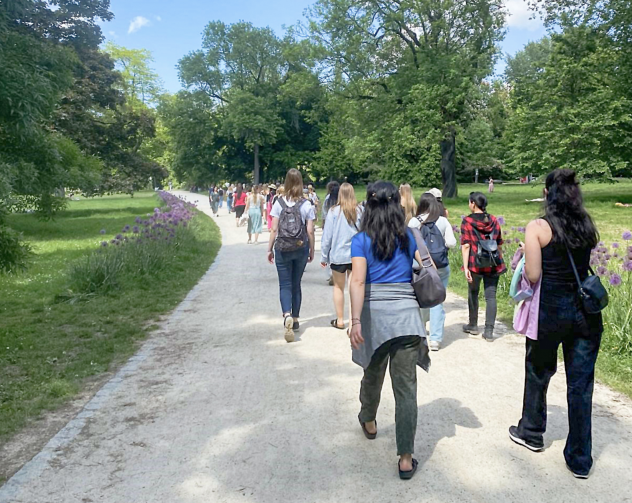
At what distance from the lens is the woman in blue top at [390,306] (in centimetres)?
346

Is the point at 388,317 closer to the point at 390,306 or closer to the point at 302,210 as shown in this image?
the point at 390,306

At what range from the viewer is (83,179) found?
21406mm

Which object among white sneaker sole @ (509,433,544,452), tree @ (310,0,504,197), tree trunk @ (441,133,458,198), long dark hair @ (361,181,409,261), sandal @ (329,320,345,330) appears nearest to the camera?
long dark hair @ (361,181,409,261)

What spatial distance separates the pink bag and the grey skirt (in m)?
0.64

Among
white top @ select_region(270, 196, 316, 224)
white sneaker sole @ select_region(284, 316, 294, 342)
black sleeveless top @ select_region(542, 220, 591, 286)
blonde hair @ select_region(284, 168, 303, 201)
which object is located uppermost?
blonde hair @ select_region(284, 168, 303, 201)

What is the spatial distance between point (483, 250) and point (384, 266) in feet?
10.2

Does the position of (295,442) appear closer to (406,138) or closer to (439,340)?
(439,340)

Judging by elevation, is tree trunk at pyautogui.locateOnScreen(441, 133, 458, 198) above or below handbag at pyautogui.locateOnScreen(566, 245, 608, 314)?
above

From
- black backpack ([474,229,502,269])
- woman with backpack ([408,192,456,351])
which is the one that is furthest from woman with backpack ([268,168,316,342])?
black backpack ([474,229,502,269])

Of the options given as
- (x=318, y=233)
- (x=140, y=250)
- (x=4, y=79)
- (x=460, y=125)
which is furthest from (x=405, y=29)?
(x=4, y=79)

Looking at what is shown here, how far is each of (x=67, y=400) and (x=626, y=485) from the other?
411cm

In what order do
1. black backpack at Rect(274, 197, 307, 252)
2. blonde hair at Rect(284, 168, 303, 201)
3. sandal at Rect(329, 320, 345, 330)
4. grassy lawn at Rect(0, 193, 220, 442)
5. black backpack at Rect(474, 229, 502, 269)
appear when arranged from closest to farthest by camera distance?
grassy lawn at Rect(0, 193, 220, 442) < black backpack at Rect(474, 229, 502, 269) < black backpack at Rect(274, 197, 307, 252) < blonde hair at Rect(284, 168, 303, 201) < sandal at Rect(329, 320, 345, 330)

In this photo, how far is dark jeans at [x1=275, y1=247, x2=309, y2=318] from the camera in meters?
6.80

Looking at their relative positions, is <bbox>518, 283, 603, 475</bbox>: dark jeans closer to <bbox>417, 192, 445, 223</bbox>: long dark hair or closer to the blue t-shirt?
the blue t-shirt
